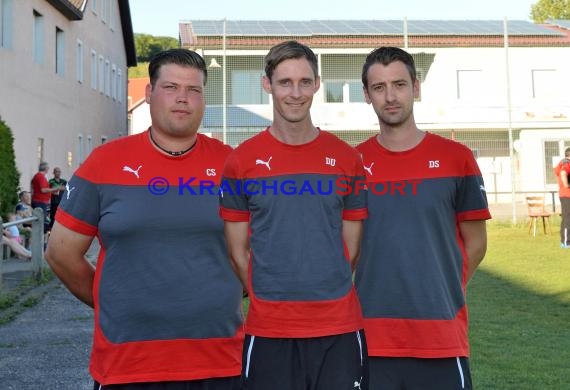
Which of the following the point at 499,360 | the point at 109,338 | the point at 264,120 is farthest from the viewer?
the point at 264,120

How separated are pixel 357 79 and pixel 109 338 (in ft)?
116

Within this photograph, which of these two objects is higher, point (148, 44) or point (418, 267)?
point (148, 44)

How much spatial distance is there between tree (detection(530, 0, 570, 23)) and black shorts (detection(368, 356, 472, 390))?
71.3 m

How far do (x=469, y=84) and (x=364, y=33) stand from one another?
6188 mm

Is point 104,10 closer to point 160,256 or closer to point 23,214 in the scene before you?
point 23,214

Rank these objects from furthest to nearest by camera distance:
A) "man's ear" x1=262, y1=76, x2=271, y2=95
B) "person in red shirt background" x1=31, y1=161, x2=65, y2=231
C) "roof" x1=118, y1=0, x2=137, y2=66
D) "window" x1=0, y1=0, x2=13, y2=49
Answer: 1. "roof" x1=118, y1=0, x2=137, y2=66
2. "window" x1=0, y1=0, x2=13, y2=49
3. "person in red shirt background" x1=31, y1=161, x2=65, y2=231
4. "man's ear" x1=262, y1=76, x2=271, y2=95

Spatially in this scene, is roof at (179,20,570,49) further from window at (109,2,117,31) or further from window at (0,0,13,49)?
window at (0,0,13,49)

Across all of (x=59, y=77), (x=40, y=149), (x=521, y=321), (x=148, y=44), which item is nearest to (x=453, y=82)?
(x=59, y=77)

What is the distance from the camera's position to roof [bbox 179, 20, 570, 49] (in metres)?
34.6

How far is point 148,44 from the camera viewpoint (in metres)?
119

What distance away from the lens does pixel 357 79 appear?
37938mm

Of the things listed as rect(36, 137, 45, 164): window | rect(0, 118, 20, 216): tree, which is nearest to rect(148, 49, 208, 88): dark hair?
rect(0, 118, 20, 216): tree

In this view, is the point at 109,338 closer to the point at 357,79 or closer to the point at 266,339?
the point at 266,339

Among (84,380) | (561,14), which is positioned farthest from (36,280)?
(561,14)
